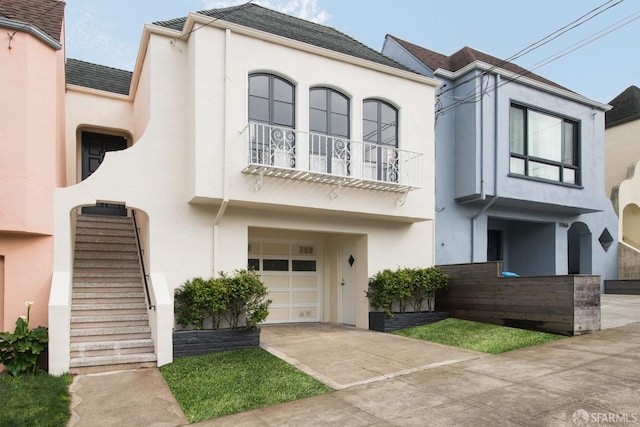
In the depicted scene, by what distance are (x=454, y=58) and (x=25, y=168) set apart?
12.3 m

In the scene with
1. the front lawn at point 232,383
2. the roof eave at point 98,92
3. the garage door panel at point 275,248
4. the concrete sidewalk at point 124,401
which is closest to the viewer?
the concrete sidewalk at point 124,401

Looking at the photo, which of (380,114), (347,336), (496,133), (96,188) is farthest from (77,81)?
(496,133)

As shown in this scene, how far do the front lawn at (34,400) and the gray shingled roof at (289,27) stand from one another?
22.8 feet

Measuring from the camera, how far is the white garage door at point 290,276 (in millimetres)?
11641

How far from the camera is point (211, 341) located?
26.6 ft

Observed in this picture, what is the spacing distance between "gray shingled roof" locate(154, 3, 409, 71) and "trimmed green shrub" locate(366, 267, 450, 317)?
5.42 m

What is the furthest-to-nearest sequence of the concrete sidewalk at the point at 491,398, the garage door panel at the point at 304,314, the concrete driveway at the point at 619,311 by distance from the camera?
the garage door panel at the point at 304,314 < the concrete driveway at the point at 619,311 < the concrete sidewalk at the point at 491,398

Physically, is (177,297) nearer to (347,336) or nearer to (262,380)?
(262,380)

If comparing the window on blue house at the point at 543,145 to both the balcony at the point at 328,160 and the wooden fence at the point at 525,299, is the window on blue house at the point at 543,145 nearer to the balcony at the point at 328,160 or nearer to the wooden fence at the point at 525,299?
the balcony at the point at 328,160

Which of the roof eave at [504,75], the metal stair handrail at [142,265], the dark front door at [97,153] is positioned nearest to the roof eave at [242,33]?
the dark front door at [97,153]

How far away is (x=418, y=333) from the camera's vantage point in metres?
9.78

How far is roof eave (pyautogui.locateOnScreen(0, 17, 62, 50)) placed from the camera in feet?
23.8

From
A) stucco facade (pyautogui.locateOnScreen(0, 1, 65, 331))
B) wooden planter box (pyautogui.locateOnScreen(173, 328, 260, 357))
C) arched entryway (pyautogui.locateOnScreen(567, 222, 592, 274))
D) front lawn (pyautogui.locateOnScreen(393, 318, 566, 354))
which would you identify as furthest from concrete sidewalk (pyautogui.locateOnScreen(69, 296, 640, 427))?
arched entryway (pyautogui.locateOnScreen(567, 222, 592, 274))

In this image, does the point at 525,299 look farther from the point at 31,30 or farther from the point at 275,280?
the point at 31,30
